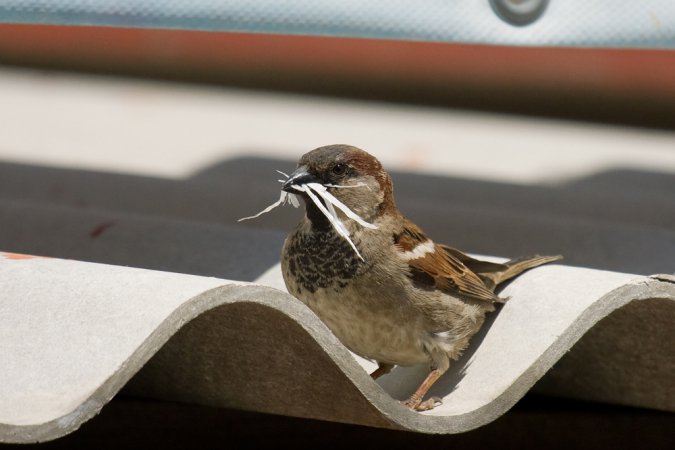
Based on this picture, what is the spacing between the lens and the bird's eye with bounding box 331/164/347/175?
2.42 meters

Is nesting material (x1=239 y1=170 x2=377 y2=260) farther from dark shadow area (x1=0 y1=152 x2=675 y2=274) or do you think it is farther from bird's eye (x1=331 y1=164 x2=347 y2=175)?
dark shadow area (x1=0 y1=152 x2=675 y2=274)

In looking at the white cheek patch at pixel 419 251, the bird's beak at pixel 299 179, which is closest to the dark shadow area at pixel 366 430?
the white cheek patch at pixel 419 251

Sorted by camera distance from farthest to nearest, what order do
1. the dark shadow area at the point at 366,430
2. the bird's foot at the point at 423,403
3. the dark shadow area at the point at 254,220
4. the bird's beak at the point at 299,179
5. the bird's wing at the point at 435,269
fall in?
the dark shadow area at the point at 254,220 < the dark shadow area at the point at 366,430 < the bird's wing at the point at 435,269 < the bird's beak at the point at 299,179 < the bird's foot at the point at 423,403

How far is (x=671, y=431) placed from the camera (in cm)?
253

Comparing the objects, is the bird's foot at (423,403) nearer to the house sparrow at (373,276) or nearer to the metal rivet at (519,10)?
the house sparrow at (373,276)

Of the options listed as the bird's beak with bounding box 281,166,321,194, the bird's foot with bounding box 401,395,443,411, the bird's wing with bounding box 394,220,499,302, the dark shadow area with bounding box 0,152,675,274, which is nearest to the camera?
the bird's foot with bounding box 401,395,443,411

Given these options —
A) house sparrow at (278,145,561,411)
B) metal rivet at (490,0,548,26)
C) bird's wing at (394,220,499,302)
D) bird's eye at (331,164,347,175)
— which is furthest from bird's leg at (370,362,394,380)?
metal rivet at (490,0,548,26)

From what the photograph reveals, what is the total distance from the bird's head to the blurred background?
25 centimetres

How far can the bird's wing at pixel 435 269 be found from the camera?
239 centimetres

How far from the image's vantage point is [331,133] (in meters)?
5.65

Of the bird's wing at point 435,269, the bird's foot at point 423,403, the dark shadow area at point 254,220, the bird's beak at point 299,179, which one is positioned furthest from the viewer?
the dark shadow area at point 254,220

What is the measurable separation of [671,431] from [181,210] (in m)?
1.60

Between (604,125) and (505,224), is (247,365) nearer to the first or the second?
(505,224)

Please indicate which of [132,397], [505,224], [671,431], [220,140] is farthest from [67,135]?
[671,431]
